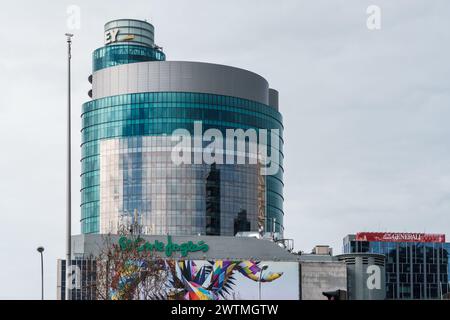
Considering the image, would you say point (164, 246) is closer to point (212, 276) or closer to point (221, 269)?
point (212, 276)

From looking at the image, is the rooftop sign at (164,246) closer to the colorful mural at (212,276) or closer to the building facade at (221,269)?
the building facade at (221,269)

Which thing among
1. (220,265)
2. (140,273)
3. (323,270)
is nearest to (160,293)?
(140,273)

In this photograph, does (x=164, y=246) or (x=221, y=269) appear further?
(x=164, y=246)

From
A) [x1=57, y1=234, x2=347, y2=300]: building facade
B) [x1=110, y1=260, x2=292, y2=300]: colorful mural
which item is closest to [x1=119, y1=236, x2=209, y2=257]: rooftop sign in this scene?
[x1=57, y1=234, x2=347, y2=300]: building facade

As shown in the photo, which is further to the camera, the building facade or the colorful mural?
the building facade

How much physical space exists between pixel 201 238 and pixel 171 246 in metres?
6.71

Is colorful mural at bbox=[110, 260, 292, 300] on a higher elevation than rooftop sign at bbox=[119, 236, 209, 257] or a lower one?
lower

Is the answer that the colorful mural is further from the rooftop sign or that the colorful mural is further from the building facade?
the rooftop sign

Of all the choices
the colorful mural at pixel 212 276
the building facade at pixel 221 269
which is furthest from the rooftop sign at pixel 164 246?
the colorful mural at pixel 212 276

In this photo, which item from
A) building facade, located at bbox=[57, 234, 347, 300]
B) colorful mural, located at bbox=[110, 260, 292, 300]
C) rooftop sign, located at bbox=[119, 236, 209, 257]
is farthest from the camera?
rooftop sign, located at bbox=[119, 236, 209, 257]

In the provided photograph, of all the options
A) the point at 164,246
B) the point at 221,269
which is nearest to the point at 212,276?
the point at 221,269
